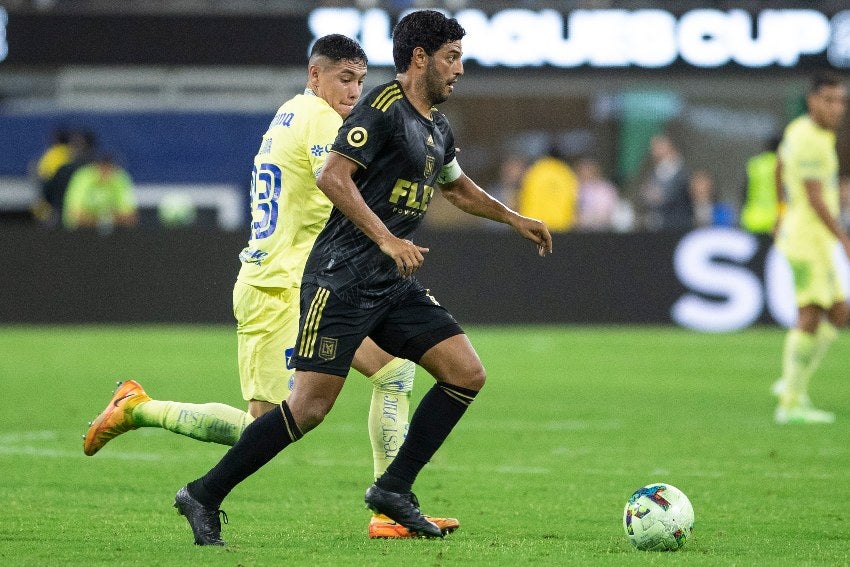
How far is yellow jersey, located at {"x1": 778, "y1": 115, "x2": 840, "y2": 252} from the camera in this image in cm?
1030

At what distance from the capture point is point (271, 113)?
2367 centimetres

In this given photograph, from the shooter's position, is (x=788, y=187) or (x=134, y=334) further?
(x=134, y=334)

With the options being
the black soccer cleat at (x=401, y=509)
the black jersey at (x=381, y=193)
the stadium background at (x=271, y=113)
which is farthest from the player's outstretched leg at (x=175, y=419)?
the stadium background at (x=271, y=113)

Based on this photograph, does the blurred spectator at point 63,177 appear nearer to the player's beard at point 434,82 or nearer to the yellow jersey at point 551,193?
the yellow jersey at point 551,193

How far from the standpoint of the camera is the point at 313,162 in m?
6.09

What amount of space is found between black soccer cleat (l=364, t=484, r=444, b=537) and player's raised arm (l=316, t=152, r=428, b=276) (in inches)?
39.6

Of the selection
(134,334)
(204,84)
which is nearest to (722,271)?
(134,334)

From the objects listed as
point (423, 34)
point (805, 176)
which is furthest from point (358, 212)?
point (805, 176)

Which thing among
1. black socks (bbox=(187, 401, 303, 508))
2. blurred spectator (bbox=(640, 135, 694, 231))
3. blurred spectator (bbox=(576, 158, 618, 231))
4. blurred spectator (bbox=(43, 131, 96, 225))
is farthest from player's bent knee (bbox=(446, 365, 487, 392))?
blurred spectator (bbox=(576, 158, 618, 231))

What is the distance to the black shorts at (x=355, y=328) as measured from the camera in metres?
5.67

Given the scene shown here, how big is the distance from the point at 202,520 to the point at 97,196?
48.8 feet

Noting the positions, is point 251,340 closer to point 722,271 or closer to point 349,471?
point 349,471

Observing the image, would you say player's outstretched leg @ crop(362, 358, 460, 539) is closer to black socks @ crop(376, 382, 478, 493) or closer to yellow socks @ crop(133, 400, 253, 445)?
black socks @ crop(376, 382, 478, 493)

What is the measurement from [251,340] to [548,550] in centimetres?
155
